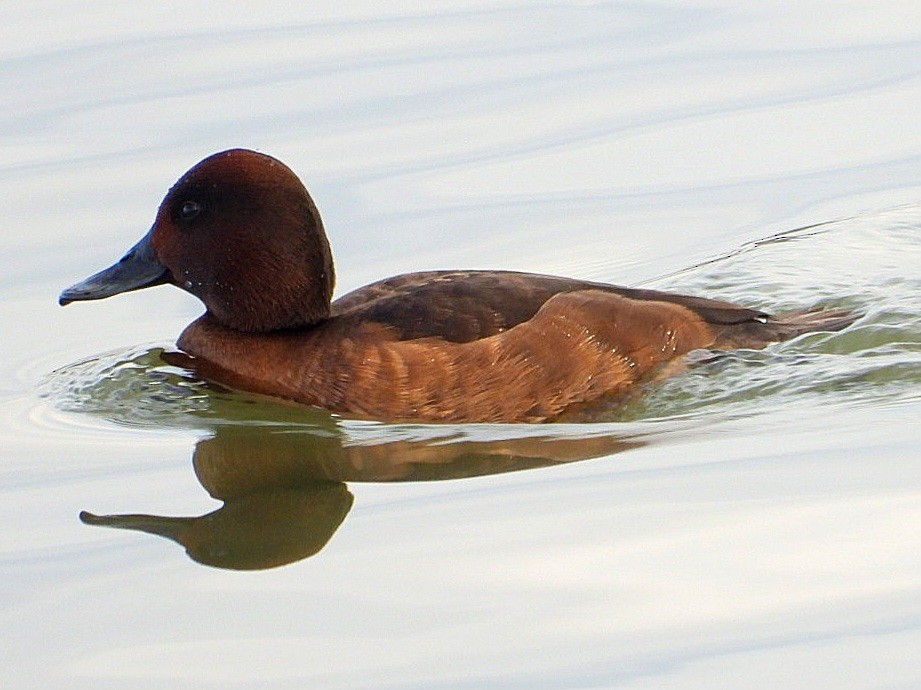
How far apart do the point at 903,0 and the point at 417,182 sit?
3.90m

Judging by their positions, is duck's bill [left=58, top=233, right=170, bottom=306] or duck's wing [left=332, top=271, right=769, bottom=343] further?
duck's bill [left=58, top=233, right=170, bottom=306]

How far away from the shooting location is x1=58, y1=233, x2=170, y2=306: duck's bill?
7.15m

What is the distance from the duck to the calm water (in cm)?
13

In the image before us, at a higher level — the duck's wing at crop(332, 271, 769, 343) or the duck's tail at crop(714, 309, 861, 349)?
the duck's wing at crop(332, 271, 769, 343)

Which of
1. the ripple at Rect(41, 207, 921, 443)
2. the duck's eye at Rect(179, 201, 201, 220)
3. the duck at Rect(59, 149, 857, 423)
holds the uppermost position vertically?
the duck's eye at Rect(179, 201, 201, 220)

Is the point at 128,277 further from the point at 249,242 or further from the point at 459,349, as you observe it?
the point at 459,349

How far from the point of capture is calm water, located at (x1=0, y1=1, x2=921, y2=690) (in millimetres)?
4719

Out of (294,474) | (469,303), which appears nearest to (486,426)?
(469,303)

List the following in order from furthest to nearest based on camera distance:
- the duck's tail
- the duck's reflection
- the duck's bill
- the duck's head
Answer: the duck's tail < the duck's bill < the duck's head < the duck's reflection

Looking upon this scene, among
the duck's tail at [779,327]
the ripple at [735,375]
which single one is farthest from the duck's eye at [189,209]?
the duck's tail at [779,327]

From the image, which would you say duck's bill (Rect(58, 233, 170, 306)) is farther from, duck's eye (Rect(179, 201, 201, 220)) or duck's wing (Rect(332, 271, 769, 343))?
duck's wing (Rect(332, 271, 769, 343))

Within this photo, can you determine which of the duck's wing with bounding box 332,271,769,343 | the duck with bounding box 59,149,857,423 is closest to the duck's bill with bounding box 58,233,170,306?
the duck with bounding box 59,149,857,423

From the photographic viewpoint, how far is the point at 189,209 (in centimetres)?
704

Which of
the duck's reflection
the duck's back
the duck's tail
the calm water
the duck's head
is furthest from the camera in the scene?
the duck's tail
